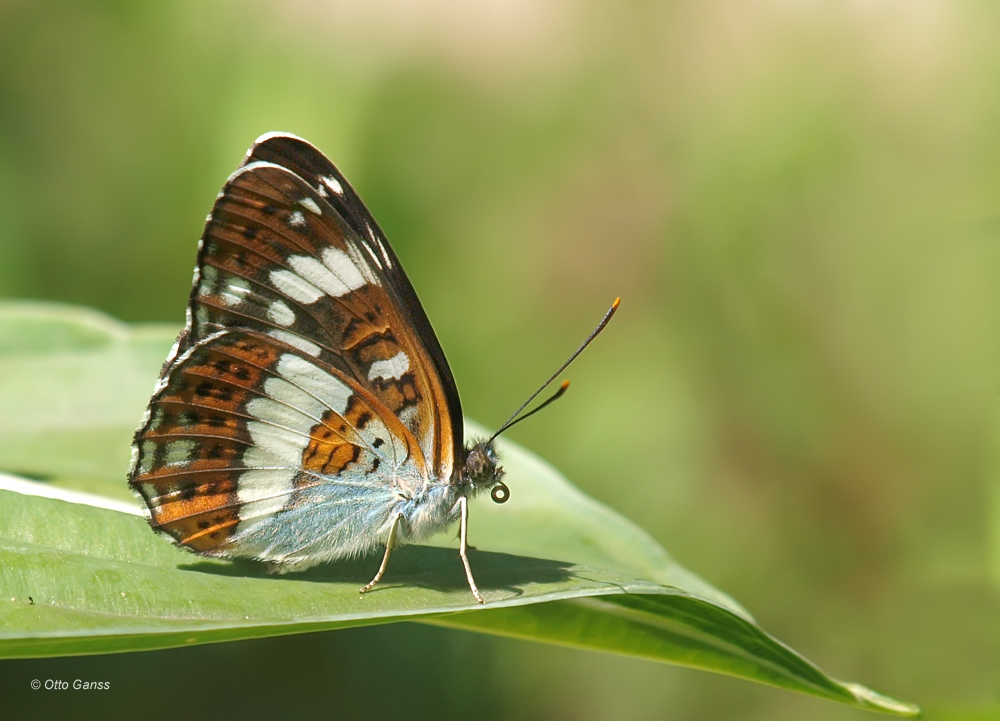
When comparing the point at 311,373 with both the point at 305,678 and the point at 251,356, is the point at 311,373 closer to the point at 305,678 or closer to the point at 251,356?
the point at 251,356

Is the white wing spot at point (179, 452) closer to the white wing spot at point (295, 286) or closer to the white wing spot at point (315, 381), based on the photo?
the white wing spot at point (315, 381)

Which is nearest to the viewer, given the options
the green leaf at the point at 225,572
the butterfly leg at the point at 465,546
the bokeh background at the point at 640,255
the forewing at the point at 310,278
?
the green leaf at the point at 225,572

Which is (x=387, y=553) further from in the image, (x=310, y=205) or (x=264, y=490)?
(x=310, y=205)

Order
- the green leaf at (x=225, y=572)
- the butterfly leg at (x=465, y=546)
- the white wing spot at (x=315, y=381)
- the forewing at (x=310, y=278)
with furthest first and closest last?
the white wing spot at (x=315, y=381) → the forewing at (x=310, y=278) → the butterfly leg at (x=465, y=546) → the green leaf at (x=225, y=572)

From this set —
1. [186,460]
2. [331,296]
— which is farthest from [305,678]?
[331,296]

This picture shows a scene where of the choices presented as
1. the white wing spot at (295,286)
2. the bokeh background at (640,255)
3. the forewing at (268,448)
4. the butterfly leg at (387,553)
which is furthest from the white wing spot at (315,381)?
the bokeh background at (640,255)

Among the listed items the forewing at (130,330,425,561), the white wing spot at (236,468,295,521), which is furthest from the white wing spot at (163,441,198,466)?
the white wing spot at (236,468,295,521)

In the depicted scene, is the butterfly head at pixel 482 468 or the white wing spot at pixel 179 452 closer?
the white wing spot at pixel 179 452

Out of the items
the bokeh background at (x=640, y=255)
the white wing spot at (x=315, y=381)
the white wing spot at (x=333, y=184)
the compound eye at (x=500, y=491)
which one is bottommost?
the compound eye at (x=500, y=491)
